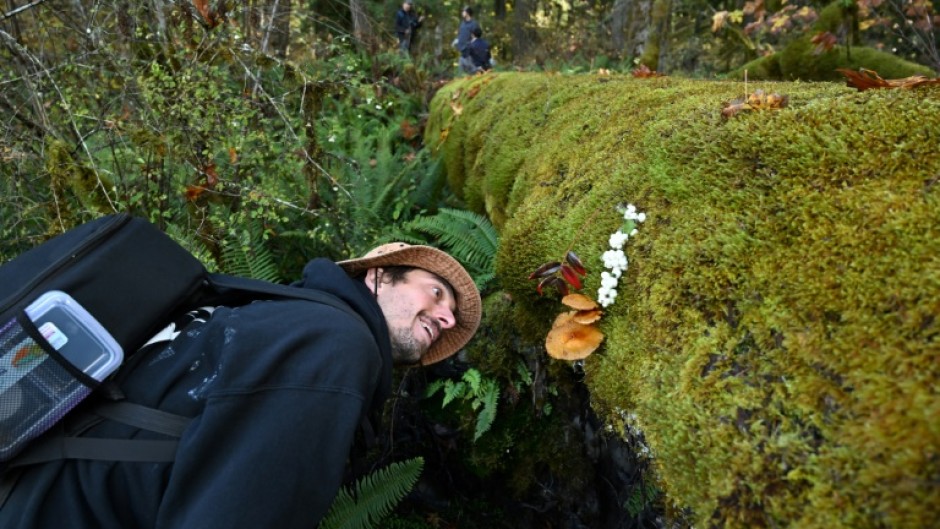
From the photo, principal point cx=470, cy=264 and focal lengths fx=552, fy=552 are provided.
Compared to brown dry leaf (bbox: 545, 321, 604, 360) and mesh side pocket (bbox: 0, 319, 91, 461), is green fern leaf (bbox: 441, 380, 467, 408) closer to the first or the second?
brown dry leaf (bbox: 545, 321, 604, 360)

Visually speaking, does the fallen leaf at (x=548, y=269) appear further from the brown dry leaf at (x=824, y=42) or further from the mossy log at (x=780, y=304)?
the brown dry leaf at (x=824, y=42)

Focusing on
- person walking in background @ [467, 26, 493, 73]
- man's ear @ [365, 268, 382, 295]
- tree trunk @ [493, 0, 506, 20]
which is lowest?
tree trunk @ [493, 0, 506, 20]

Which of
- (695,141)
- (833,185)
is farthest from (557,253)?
(833,185)

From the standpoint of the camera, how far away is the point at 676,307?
1765mm

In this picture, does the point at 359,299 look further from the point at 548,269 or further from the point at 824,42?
the point at 824,42

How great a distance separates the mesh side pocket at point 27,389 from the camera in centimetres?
174

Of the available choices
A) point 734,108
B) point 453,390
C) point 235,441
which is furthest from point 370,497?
point 734,108

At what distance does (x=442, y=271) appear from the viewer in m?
3.18

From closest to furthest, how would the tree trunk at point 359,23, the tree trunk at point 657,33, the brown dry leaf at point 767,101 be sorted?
the brown dry leaf at point 767,101 < the tree trunk at point 359,23 < the tree trunk at point 657,33

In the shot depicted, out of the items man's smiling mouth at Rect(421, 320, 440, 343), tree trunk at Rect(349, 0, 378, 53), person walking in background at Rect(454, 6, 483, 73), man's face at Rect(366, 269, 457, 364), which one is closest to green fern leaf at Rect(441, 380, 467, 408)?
man's face at Rect(366, 269, 457, 364)

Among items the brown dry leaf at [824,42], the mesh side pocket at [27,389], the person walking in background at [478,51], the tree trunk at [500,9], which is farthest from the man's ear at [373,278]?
the tree trunk at [500,9]

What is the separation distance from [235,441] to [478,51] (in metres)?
14.4

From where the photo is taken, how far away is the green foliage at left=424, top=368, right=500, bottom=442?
11.6ft

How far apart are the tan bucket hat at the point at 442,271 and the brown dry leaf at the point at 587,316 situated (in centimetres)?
105
